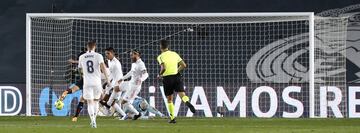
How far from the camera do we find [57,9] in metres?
33.5

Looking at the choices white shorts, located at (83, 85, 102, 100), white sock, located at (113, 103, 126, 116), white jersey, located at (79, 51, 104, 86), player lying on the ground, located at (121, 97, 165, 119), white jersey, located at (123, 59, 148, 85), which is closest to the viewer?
white shorts, located at (83, 85, 102, 100)

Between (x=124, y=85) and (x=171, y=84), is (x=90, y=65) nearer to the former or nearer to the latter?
(x=171, y=84)

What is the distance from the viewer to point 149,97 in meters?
33.0

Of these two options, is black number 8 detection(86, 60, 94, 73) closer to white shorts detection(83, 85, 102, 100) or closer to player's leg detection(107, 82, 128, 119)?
white shorts detection(83, 85, 102, 100)

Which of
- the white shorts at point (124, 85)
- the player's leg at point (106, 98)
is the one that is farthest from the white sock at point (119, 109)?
the white shorts at point (124, 85)

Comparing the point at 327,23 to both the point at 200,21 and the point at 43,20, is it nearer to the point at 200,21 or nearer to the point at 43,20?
the point at 200,21

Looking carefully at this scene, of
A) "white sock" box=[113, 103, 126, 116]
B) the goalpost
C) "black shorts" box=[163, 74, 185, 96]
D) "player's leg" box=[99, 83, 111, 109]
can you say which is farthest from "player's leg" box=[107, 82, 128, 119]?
the goalpost

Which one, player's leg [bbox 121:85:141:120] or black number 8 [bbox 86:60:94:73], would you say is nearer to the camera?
black number 8 [bbox 86:60:94:73]

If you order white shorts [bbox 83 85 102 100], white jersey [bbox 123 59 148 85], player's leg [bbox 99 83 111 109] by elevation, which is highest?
white jersey [bbox 123 59 148 85]

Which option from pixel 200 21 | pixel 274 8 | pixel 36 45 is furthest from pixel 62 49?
pixel 274 8

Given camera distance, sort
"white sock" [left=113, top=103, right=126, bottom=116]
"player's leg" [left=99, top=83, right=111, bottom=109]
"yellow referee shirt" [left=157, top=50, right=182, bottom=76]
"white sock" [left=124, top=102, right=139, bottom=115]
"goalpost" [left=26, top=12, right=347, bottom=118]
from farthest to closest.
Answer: "goalpost" [left=26, top=12, right=347, bottom=118] < "player's leg" [left=99, top=83, right=111, bottom=109] < "white sock" [left=113, top=103, right=126, bottom=116] < "white sock" [left=124, top=102, right=139, bottom=115] < "yellow referee shirt" [left=157, top=50, right=182, bottom=76]

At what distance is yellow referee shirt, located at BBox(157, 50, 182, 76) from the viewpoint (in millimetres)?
26797

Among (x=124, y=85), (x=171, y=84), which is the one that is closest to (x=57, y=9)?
(x=124, y=85)

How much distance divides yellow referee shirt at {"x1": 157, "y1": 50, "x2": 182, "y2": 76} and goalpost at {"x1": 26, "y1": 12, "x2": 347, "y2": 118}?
5.31m
